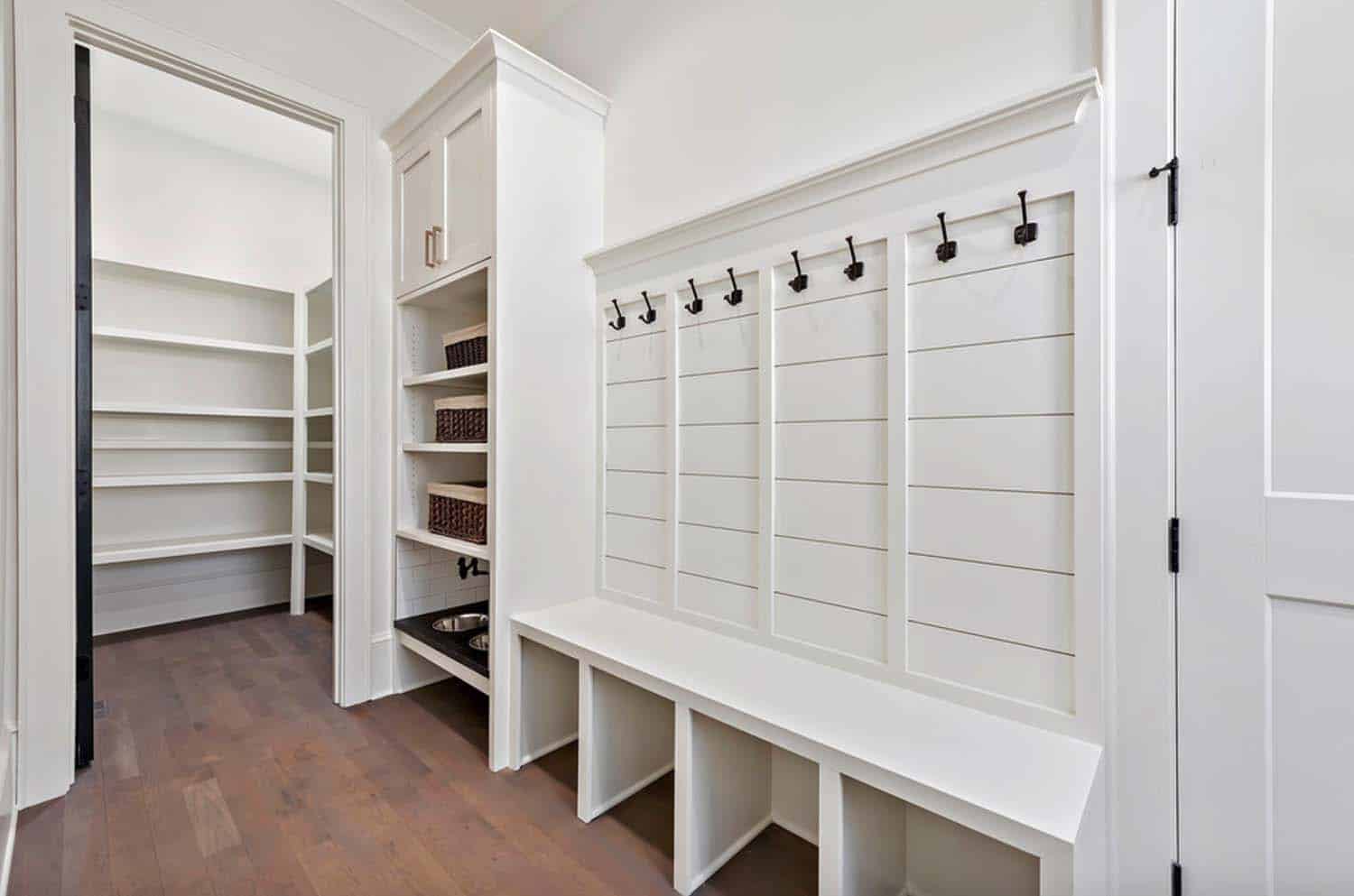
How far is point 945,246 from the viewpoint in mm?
1271

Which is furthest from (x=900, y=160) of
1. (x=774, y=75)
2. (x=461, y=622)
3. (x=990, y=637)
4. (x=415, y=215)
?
(x=461, y=622)

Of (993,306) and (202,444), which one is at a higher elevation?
(993,306)

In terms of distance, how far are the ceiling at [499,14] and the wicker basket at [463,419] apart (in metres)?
1.60

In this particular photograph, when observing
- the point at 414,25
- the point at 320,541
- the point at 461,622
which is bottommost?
the point at 461,622

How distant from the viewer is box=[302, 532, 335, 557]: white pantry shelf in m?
3.15

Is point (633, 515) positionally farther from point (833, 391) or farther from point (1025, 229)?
point (1025, 229)

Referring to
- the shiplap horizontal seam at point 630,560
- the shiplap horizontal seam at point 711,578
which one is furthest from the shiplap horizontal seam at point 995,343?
the shiplap horizontal seam at point 630,560

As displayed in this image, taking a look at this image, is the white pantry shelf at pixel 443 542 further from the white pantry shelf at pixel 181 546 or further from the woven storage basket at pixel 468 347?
the white pantry shelf at pixel 181 546

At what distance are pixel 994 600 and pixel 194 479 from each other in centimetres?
381

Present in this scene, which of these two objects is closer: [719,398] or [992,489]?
[992,489]

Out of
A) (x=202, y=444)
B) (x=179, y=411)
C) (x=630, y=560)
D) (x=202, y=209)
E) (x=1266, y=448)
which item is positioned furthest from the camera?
(x=202, y=209)

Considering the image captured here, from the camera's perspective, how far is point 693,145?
1896 millimetres

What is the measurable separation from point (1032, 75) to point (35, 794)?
312 centimetres

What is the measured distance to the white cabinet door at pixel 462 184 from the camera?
1.95m
